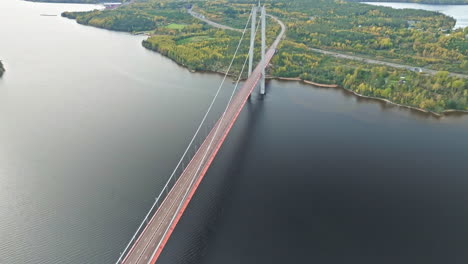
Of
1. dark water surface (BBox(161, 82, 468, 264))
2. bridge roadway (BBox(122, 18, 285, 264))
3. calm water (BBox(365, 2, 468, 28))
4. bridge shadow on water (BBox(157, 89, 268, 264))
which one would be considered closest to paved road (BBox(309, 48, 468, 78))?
dark water surface (BBox(161, 82, 468, 264))

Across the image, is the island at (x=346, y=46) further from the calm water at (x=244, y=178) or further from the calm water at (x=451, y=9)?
the calm water at (x=451, y=9)

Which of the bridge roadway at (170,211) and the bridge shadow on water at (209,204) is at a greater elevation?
the bridge roadway at (170,211)

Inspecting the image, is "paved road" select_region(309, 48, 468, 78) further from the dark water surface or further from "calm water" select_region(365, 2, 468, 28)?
"calm water" select_region(365, 2, 468, 28)

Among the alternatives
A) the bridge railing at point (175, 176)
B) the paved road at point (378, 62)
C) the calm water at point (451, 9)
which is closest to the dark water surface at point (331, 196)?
the bridge railing at point (175, 176)

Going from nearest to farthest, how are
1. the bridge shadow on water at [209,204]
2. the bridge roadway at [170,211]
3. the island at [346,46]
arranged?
the bridge roadway at [170,211]
the bridge shadow on water at [209,204]
the island at [346,46]

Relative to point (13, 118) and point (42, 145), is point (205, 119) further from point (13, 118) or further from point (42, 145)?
point (13, 118)

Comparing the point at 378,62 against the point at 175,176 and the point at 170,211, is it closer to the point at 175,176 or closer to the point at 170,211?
the point at 175,176
